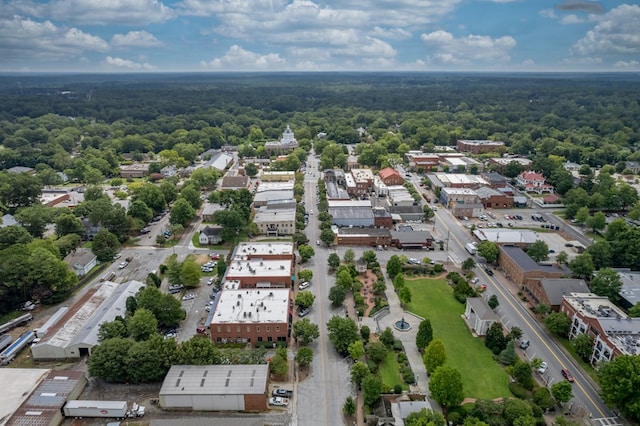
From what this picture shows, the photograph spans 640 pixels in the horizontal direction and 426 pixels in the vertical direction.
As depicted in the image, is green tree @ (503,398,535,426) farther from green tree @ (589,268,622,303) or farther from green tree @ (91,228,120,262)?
green tree @ (91,228,120,262)

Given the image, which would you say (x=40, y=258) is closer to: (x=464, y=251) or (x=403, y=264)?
(x=403, y=264)

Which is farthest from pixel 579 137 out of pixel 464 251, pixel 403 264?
pixel 403 264

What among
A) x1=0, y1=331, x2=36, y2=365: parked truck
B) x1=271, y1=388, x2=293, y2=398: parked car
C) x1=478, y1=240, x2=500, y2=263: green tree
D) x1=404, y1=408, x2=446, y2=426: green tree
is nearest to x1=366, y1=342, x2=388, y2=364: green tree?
x1=404, y1=408, x2=446, y2=426: green tree

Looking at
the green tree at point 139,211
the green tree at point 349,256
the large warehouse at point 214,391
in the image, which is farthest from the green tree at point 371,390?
the green tree at point 139,211

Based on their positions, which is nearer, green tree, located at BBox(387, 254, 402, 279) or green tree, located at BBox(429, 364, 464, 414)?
green tree, located at BBox(429, 364, 464, 414)

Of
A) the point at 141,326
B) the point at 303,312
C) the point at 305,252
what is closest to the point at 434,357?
the point at 303,312

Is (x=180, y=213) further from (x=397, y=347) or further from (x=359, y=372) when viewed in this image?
(x=359, y=372)

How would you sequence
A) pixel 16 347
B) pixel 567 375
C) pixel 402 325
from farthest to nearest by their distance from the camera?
pixel 402 325 < pixel 16 347 < pixel 567 375
